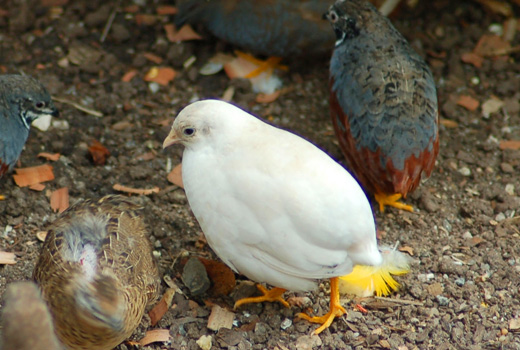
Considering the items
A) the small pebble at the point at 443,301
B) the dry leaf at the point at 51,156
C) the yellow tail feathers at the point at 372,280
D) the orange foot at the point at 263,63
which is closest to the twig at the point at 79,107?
the dry leaf at the point at 51,156

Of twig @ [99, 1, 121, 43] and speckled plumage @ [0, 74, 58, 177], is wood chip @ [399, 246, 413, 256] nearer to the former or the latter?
speckled plumage @ [0, 74, 58, 177]

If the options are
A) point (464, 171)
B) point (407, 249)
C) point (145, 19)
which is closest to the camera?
point (407, 249)

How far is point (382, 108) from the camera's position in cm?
432

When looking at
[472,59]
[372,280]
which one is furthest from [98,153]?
[472,59]

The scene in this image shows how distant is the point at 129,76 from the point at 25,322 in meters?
3.02

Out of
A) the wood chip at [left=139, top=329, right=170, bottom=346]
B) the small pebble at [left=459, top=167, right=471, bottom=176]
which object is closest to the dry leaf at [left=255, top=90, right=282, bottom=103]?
the small pebble at [left=459, top=167, right=471, bottom=176]

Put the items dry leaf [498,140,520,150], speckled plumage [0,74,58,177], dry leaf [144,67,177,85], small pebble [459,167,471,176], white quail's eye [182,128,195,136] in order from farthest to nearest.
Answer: dry leaf [144,67,177,85], dry leaf [498,140,520,150], small pebble [459,167,471,176], speckled plumage [0,74,58,177], white quail's eye [182,128,195,136]

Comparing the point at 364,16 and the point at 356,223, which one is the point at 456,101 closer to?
the point at 364,16

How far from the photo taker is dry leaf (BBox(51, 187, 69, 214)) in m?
4.32

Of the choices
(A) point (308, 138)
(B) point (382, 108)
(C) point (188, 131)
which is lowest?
(A) point (308, 138)

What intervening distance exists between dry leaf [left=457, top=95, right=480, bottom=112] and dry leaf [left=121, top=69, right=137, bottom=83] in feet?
8.42

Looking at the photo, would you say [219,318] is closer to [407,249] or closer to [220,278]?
[220,278]

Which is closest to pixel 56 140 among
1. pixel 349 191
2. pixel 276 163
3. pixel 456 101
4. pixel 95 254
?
pixel 95 254

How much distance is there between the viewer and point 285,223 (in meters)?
3.38
